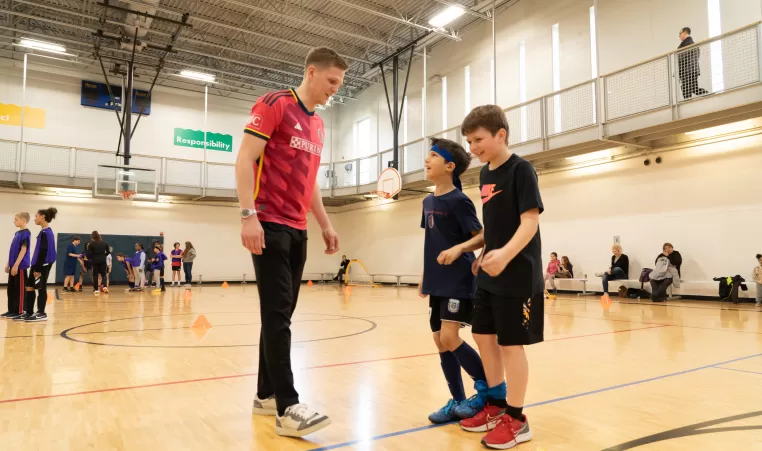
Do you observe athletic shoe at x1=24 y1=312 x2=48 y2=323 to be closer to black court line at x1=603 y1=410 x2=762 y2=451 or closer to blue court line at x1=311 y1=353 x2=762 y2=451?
blue court line at x1=311 y1=353 x2=762 y2=451

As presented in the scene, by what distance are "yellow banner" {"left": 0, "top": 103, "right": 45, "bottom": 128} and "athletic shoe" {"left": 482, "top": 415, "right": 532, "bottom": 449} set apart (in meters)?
22.2

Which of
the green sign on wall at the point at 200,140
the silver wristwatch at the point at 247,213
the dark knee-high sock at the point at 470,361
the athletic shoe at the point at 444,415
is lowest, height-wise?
the athletic shoe at the point at 444,415

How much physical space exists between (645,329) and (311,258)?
19007 millimetres

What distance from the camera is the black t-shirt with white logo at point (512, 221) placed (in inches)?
89.2

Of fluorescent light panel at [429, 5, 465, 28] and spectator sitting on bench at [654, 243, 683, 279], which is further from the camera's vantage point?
fluorescent light panel at [429, 5, 465, 28]

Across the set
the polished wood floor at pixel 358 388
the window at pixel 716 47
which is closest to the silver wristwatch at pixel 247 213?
the polished wood floor at pixel 358 388

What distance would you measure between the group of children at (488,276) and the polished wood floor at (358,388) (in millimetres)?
217

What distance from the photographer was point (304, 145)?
264 centimetres

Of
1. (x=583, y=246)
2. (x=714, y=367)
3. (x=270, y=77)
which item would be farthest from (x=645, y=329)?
(x=270, y=77)

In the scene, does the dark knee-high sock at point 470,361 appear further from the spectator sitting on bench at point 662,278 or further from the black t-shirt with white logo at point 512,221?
the spectator sitting on bench at point 662,278

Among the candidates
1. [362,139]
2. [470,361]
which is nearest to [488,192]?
[470,361]

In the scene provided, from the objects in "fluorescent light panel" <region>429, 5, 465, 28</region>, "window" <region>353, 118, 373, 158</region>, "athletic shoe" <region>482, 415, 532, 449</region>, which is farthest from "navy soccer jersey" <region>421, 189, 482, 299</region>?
"window" <region>353, 118, 373, 158</region>

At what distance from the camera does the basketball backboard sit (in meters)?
17.4

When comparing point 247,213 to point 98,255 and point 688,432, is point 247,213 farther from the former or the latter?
point 98,255
